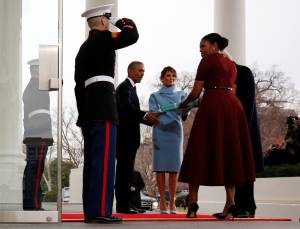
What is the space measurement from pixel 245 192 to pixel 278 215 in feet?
27.7

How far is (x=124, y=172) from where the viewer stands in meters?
17.0

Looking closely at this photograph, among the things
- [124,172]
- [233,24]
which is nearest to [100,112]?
[124,172]

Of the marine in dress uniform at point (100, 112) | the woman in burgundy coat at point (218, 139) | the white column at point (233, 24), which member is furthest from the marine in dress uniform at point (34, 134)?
the white column at point (233, 24)

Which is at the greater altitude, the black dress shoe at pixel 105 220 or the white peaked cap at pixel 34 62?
the white peaked cap at pixel 34 62

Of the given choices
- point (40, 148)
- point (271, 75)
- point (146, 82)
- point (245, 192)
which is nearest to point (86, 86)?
point (40, 148)

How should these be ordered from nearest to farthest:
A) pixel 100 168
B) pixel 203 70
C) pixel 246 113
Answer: pixel 100 168
pixel 203 70
pixel 246 113

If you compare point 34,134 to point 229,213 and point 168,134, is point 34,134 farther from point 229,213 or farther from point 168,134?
point 168,134

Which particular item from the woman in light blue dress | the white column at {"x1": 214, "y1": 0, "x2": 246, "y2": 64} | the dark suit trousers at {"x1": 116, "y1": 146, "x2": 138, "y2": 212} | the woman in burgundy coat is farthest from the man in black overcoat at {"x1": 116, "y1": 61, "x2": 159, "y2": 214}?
the white column at {"x1": 214, "y1": 0, "x2": 246, "y2": 64}

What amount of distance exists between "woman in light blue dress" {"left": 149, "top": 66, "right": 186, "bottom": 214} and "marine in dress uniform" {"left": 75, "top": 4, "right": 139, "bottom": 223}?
5498 millimetres

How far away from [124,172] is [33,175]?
5.12 meters

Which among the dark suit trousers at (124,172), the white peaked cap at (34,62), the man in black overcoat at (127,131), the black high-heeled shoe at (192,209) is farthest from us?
the dark suit trousers at (124,172)

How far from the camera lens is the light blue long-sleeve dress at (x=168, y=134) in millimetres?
17328

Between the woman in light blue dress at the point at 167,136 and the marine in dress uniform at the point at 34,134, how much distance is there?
17.8 ft

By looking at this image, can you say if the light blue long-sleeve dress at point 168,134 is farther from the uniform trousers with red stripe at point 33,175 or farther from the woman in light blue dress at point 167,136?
the uniform trousers with red stripe at point 33,175
